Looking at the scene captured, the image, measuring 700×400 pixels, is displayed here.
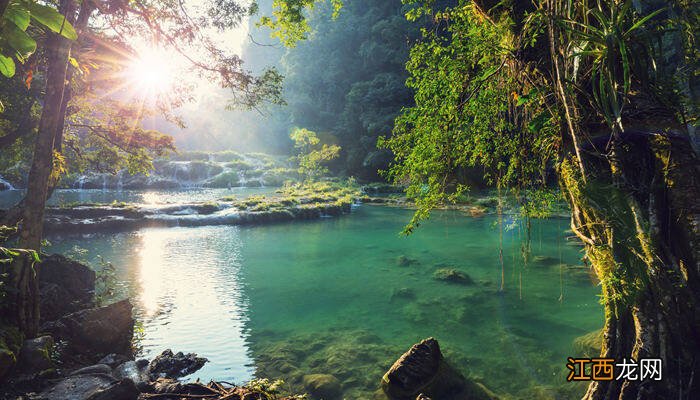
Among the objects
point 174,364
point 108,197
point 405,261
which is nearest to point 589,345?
point 174,364

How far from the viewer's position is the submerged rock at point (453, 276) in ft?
38.0

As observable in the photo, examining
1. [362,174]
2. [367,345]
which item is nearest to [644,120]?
[367,345]

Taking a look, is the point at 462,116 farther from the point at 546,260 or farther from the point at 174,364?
the point at 546,260

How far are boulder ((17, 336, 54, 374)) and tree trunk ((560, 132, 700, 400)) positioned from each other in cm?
638

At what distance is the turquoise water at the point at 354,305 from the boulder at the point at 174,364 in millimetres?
206

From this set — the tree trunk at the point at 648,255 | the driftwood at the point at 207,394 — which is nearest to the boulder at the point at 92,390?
the driftwood at the point at 207,394

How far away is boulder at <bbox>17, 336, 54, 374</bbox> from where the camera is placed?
492 cm

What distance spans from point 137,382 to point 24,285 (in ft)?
7.17

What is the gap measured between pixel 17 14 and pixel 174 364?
6167 millimetres

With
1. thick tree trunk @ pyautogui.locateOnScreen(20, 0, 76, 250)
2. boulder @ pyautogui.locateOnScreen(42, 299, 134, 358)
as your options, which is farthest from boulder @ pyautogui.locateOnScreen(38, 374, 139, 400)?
thick tree trunk @ pyautogui.locateOnScreen(20, 0, 76, 250)

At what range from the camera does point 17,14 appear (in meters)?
1.26

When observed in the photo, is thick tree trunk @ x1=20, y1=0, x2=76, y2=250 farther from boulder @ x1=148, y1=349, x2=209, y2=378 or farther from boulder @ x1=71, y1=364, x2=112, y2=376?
boulder @ x1=148, y1=349, x2=209, y2=378

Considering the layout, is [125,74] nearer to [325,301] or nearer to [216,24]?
[216,24]

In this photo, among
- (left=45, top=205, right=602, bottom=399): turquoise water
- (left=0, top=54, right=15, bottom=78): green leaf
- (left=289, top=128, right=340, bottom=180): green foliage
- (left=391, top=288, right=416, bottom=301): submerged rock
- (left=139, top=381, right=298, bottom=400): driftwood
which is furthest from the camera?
(left=289, top=128, right=340, bottom=180): green foliage
